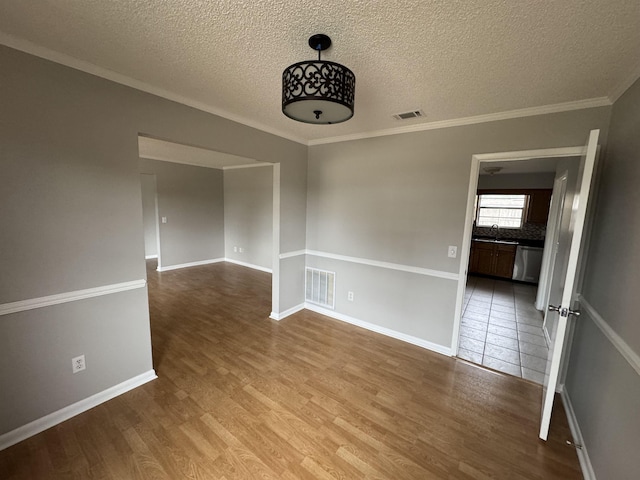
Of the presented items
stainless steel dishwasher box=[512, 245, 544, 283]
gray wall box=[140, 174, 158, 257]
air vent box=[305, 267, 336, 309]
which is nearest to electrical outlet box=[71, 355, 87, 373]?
air vent box=[305, 267, 336, 309]

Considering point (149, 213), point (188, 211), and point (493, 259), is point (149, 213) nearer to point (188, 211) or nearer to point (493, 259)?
point (188, 211)

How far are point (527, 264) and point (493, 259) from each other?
2.01ft

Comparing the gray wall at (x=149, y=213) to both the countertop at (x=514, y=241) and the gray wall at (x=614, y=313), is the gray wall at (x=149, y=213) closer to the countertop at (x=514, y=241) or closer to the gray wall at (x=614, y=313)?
the gray wall at (x=614, y=313)

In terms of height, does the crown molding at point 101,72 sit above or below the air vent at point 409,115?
below

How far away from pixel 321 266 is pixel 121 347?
2.33m

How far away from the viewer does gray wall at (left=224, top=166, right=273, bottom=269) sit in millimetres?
5766

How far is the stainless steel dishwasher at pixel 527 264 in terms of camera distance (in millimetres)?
5434

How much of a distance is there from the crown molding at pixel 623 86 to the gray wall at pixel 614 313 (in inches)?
1.6

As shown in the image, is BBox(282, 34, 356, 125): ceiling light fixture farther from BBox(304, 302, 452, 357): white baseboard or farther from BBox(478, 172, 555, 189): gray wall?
BBox(478, 172, 555, 189): gray wall

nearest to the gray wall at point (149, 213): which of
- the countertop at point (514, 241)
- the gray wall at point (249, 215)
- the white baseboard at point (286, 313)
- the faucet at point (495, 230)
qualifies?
the gray wall at point (249, 215)

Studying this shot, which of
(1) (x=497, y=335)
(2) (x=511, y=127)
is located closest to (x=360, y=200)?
(2) (x=511, y=127)

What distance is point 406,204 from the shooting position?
2902 millimetres

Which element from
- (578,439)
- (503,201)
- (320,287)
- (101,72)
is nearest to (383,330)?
(320,287)

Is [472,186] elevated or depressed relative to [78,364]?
elevated
